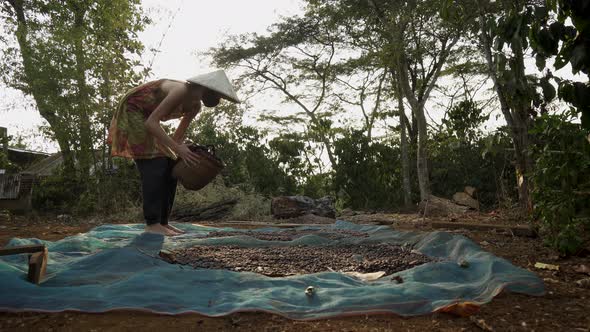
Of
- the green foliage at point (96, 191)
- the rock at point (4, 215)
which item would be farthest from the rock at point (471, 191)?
the rock at point (4, 215)

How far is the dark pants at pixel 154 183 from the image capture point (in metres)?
3.56

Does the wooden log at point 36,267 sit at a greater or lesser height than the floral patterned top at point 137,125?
lesser

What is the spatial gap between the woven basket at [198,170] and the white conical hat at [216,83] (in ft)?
1.58

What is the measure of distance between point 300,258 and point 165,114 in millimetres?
1528

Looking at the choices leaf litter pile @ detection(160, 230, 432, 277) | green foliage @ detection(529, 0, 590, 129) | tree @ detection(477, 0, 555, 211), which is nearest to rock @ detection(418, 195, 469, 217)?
tree @ detection(477, 0, 555, 211)

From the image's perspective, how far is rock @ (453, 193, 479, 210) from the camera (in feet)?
25.1

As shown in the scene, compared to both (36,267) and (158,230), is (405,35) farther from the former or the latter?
(36,267)

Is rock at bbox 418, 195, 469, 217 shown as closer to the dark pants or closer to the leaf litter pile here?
the leaf litter pile

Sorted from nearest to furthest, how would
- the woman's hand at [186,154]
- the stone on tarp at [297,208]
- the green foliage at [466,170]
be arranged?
the woman's hand at [186,154] < the stone on tarp at [297,208] < the green foliage at [466,170]

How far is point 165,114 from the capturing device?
346cm

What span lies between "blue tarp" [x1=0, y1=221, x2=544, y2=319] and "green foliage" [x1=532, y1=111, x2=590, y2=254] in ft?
1.66

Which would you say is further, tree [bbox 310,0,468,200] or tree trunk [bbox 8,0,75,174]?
tree [bbox 310,0,468,200]

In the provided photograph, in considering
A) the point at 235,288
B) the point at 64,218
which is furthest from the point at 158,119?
the point at 64,218

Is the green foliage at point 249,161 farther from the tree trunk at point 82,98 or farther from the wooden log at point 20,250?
the wooden log at point 20,250
